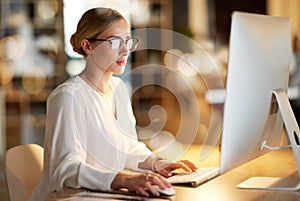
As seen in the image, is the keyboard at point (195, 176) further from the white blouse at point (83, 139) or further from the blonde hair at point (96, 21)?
the blonde hair at point (96, 21)

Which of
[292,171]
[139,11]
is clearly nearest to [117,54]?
[292,171]

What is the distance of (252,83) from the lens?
164 cm

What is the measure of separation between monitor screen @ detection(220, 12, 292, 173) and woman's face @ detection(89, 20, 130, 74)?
1.36 ft

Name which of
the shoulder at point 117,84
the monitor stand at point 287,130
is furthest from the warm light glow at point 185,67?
the monitor stand at point 287,130

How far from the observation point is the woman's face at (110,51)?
185 cm

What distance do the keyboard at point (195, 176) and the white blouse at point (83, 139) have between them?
17 centimetres

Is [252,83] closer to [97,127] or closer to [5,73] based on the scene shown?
[97,127]

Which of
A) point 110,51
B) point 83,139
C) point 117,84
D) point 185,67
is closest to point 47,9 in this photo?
point 185,67

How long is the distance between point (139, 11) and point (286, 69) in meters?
5.08

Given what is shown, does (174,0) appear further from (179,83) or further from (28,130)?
(28,130)

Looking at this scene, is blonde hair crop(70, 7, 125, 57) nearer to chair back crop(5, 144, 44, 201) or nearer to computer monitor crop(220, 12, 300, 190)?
computer monitor crop(220, 12, 300, 190)

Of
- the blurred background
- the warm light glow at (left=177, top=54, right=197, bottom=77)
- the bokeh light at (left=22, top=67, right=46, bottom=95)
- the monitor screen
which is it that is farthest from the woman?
the bokeh light at (left=22, top=67, right=46, bottom=95)

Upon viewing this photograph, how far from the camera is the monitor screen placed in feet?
5.15

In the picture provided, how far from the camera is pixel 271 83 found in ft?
5.75
